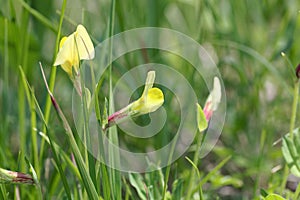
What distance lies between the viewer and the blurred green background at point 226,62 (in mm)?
1535

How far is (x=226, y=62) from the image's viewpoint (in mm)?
1702

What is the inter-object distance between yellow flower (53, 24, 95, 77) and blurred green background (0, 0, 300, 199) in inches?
18.7

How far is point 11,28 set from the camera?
1624 millimetres

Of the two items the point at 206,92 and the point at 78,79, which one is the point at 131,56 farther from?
the point at 78,79

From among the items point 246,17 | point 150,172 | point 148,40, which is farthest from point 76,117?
point 246,17

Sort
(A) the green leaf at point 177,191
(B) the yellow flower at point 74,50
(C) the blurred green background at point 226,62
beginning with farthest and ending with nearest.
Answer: (C) the blurred green background at point 226,62
(A) the green leaf at point 177,191
(B) the yellow flower at point 74,50

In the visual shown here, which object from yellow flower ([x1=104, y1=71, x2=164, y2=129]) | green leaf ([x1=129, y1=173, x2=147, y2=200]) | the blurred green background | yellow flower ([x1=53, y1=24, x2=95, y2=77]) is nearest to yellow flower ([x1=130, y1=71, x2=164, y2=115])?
yellow flower ([x1=104, y1=71, x2=164, y2=129])

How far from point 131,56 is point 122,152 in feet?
1.54

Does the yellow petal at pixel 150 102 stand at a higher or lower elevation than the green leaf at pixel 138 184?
higher

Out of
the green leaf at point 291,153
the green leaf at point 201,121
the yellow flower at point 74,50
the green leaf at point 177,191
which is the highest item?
the yellow flower at point 74,50

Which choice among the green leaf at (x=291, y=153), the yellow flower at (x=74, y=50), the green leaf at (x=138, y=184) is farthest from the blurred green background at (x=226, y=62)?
the yellow flower at (x=74, y=50)

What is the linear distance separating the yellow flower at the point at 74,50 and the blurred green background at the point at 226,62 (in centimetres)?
47

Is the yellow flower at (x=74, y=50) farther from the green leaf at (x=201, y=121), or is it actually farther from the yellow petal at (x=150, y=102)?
the green leaf at (x=201, y=121)

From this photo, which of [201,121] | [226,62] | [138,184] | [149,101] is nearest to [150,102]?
[149,101]
